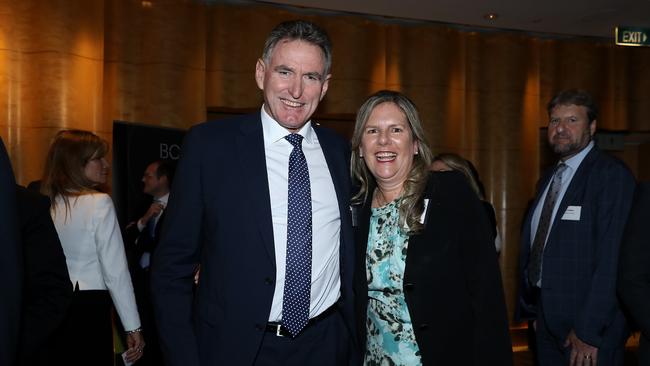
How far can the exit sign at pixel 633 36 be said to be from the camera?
7.03 meters

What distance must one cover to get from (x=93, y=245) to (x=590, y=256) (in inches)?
111

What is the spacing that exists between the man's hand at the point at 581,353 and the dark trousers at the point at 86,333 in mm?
2566

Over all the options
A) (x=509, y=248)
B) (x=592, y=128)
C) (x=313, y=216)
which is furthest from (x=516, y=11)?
(x=313, y=216)

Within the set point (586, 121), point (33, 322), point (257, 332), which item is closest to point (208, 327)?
point (257, 332)

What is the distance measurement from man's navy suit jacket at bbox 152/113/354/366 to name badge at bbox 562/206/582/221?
2.13 meters

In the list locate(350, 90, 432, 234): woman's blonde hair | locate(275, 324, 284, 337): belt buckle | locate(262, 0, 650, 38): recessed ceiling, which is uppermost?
locate(262, 0, 650, 38): recessed ceiling

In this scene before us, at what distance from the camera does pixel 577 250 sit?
3.47 meters

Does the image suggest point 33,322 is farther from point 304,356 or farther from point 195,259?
Result: point 304,356

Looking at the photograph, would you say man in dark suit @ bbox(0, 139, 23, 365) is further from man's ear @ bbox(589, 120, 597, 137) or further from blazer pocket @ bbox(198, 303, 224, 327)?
man's ear @ bbox(589, 120, 597, 137)

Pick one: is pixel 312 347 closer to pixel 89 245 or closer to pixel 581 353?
pixel 581 353

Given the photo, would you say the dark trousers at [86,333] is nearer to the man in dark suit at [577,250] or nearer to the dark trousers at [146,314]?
the dark trousers at [146,314]

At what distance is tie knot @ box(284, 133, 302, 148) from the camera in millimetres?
2254

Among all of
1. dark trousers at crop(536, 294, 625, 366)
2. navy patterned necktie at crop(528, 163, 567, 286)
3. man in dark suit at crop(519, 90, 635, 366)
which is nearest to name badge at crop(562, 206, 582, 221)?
man in dark suit at crop(519, 90, 635, 366)

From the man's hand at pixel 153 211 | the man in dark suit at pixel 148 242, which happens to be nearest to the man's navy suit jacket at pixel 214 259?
the man in dark suit at pixel 148 242
